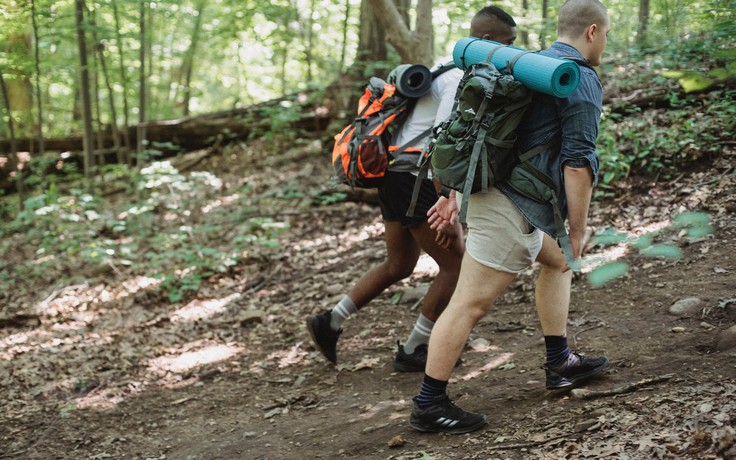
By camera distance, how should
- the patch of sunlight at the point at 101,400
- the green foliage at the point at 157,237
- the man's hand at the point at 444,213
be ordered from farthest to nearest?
the green foliage at the point at 157,237 < the patch of sunlight at the point at 101,400 < the man's hand at the point at 444,213

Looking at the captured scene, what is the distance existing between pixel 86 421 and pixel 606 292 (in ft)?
13.5

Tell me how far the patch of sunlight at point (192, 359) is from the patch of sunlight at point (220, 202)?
4.57 metres

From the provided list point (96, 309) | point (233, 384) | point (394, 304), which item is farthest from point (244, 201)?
point (233, 384)

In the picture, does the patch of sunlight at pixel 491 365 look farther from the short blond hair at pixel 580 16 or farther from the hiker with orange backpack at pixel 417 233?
the short blond hair at pixel 580 16

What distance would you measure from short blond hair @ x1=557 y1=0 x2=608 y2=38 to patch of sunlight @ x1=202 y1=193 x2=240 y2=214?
26.1 ft

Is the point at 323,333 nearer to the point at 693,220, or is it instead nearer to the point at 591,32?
the point at 591,32

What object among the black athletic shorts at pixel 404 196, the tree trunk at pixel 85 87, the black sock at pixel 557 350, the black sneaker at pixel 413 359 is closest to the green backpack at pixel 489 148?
the black sock at pixel 557 350

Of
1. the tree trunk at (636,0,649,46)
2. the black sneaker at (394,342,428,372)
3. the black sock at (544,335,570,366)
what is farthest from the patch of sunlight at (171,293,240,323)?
the tree trunk at (636,0,649,46)

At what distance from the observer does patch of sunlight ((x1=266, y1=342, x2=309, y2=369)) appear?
5352mm

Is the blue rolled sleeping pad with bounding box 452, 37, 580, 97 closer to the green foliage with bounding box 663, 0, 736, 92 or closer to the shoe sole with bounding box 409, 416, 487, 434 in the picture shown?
the green foliage with bounding box 663, 0, 736, 92

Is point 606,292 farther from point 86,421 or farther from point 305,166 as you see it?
point 305,166

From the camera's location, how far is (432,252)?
164 inches

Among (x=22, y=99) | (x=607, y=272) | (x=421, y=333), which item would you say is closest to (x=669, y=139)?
(x=421, y=333)

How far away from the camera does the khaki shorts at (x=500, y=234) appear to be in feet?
10.00
